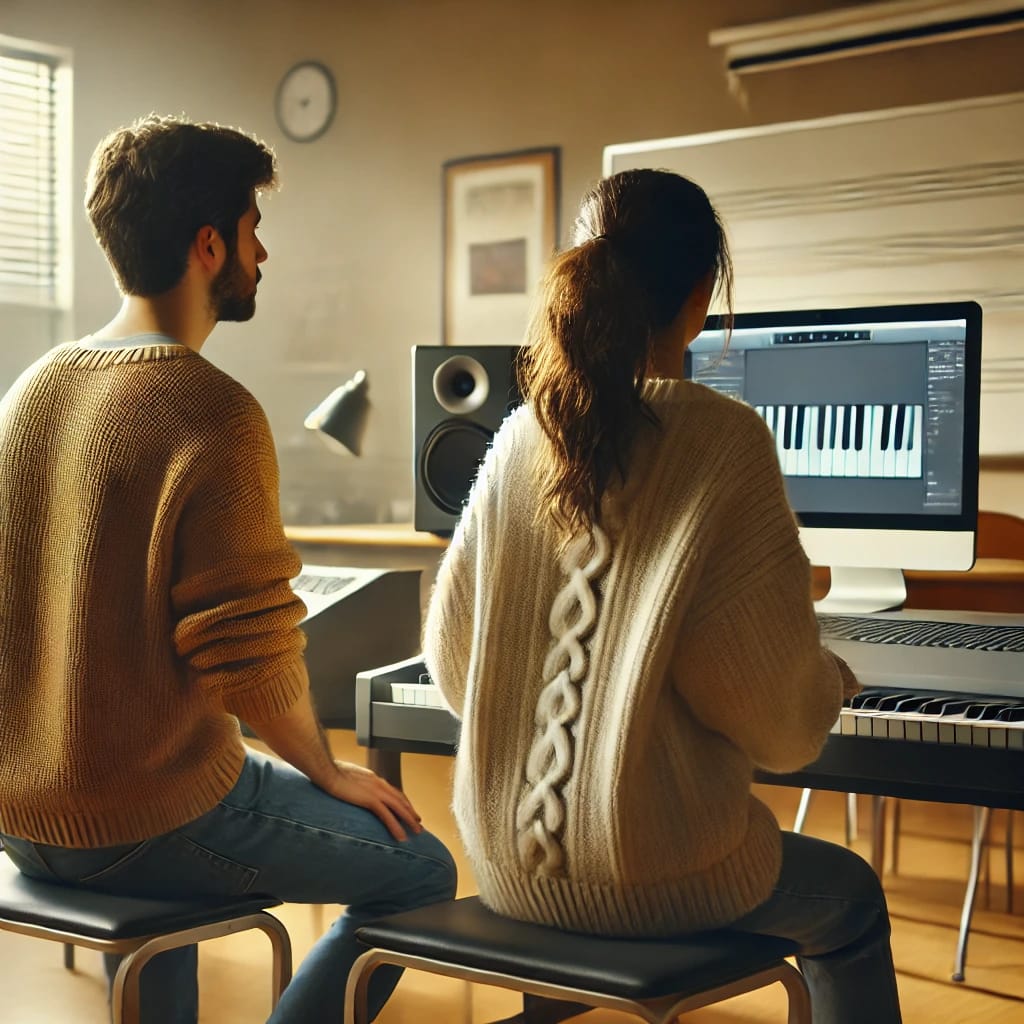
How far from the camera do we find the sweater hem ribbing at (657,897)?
1.21m

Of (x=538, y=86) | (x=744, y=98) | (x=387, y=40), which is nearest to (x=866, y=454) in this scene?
(x=744, y=98)

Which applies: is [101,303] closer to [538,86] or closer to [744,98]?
[538,86]

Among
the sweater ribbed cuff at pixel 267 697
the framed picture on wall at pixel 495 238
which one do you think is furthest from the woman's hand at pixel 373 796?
the framed picture on wall at pixel 495 238

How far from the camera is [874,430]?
6.82 ft

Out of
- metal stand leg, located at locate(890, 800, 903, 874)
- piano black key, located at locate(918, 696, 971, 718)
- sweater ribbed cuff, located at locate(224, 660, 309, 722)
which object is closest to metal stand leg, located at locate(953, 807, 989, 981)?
metal stand leg, located at locate(890, 800, 903, 874)

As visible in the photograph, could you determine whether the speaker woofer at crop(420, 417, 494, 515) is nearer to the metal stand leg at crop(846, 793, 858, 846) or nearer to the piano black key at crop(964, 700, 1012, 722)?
the piano black key at crop(964, 700, 1012, 722)

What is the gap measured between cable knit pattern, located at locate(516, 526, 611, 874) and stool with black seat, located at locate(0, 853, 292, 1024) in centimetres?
34

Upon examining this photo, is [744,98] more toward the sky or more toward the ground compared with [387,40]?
more toward the ground

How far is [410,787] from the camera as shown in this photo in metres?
A: 3.81

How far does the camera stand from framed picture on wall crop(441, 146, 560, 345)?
436cm

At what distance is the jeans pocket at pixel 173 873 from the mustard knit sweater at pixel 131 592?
3 cm

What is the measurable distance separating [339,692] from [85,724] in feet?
4.33

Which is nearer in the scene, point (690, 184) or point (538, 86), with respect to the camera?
point (690, 184)

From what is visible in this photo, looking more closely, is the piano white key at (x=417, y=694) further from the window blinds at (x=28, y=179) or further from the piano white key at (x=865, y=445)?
the window blinds at (x=28, y=179)
